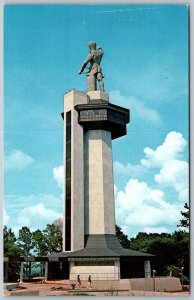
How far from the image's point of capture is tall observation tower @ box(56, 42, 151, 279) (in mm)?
31328

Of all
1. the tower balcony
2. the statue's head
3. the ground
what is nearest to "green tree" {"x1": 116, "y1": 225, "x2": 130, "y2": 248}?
the ground

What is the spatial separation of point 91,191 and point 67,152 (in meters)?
3.12

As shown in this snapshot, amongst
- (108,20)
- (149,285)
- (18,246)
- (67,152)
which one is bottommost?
(149,285)

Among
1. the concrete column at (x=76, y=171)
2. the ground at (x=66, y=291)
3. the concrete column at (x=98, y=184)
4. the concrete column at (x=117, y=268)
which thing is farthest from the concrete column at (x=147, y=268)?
the ground at (x=66, y=291)

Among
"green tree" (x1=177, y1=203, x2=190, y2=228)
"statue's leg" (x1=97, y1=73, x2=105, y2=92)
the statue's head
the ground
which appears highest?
the statue's head

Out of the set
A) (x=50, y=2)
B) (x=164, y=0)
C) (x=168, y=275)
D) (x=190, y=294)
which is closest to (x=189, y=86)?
(x=164, y=0)

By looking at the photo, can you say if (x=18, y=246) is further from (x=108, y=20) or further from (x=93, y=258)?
(x=108, y=20)

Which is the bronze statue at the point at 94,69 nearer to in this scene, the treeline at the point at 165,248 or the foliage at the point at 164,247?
the treeline at the point at 165,248

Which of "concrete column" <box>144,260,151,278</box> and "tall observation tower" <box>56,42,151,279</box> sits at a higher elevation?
"tall observation tower" <box>56,42,151,279</box>

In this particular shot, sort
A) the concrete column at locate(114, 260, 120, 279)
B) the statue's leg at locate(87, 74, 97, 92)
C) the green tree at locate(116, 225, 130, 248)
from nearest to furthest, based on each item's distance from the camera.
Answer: the concrete column at locate(114, 260, 120, 279), the green tree at locate(116, 225, 130, 248), the statue's leg at locate(87, 74, 97, 92)

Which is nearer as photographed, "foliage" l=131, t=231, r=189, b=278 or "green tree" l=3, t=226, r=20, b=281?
"green tree" l=3, t=226, r=20, b=281

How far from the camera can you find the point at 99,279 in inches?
1132

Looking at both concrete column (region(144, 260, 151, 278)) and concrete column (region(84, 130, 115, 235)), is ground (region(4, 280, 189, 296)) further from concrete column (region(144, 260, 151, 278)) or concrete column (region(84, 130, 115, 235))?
concrete column (region(84, 130, 115, 235))

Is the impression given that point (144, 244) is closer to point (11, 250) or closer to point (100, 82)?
point (11, 250)
